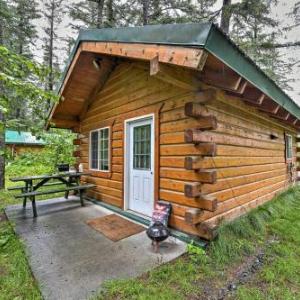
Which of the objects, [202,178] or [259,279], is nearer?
[259,279]

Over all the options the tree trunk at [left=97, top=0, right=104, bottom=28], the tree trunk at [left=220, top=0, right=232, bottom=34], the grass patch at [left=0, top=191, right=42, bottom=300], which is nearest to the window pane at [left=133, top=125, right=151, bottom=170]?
the grass patch at [left=0, top=191, right=42, bottom=300]

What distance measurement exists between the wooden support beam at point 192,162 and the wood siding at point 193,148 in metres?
0.02

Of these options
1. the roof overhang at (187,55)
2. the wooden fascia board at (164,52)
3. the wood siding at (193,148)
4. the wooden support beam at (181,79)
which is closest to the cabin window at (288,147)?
the wood siding at (193,148)

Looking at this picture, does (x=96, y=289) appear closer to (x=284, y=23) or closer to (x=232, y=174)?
(x=232, y=174)

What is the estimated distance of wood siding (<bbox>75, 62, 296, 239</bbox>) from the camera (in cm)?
319

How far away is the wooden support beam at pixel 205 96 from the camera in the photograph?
302cm

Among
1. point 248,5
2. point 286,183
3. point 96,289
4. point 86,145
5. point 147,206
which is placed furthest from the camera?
point 248,5

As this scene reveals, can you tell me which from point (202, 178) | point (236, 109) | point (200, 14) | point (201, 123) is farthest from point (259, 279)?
point (200, 14)

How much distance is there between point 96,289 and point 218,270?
1.41 meters

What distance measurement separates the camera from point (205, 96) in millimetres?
3057

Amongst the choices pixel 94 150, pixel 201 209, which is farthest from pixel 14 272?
pixel 94 150

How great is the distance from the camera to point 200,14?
910 cm

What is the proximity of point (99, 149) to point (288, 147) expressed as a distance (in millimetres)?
6062

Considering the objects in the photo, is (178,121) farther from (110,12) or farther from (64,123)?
(110,12)
